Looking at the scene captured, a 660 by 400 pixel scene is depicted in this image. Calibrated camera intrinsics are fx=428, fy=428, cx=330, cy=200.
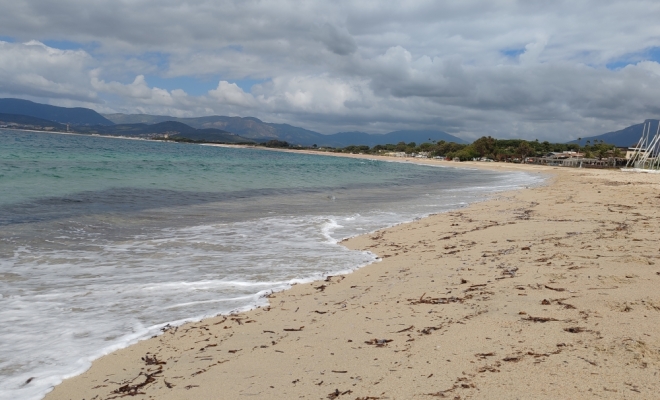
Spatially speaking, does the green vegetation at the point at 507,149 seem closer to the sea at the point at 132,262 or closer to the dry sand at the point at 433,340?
the sea at the point at 132,262

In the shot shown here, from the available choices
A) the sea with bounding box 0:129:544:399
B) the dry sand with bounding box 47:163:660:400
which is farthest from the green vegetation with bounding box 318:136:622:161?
the dry sand with bounding box 47:163:660:400

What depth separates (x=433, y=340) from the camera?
361 centimetres

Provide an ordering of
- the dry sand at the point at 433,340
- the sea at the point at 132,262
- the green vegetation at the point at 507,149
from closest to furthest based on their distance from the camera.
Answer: the dry sand at the point at 433,340 → the sea at the point at 132,262 → the green vegetation at the point at 507,149

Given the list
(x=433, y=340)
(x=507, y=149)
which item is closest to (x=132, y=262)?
(x=433, y=340)

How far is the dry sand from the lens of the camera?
2.86 metres

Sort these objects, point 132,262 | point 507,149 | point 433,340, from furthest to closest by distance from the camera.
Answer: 1. point 507,149
2. point 132,262
3. point 433,340

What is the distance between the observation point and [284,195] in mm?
19734

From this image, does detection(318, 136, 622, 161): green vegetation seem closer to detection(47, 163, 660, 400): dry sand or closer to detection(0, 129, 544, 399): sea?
detection(0, 129, 544, 399): sea

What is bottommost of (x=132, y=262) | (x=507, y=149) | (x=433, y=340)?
(x=132, y=262)

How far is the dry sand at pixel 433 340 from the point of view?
9.39 ft

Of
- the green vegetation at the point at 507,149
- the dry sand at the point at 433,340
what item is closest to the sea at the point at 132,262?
the dry sand at the point at 433,340

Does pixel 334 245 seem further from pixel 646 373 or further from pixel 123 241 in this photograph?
pixel 646 373

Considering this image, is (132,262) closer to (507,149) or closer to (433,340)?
(433,340)

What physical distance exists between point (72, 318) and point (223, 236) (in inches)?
192
